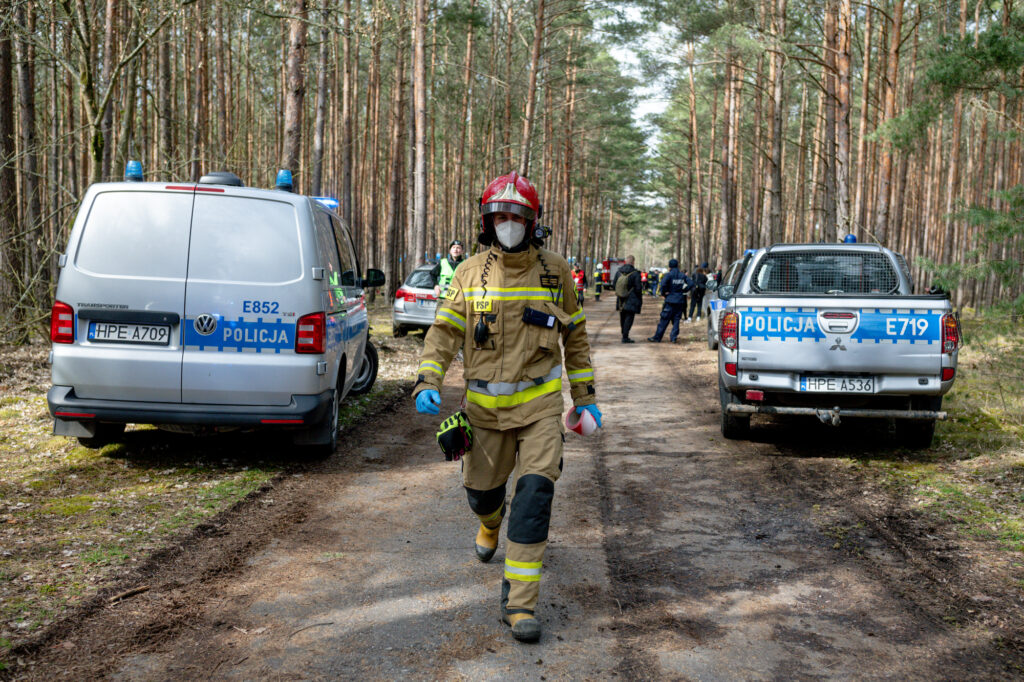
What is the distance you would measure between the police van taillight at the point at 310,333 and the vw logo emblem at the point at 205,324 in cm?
61

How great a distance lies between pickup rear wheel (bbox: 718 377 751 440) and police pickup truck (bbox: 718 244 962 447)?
13 cm

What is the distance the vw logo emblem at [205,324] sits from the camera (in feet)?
20.1

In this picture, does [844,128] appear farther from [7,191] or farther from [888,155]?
[7,191]

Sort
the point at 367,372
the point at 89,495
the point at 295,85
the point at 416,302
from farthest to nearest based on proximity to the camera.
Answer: the point at 416,302 → the point at 295,85 → the point at 367,372 → the point at 89,495

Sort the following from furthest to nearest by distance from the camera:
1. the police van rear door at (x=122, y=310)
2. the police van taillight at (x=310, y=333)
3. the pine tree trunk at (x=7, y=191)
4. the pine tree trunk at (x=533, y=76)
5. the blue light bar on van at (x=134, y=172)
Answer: the pine tree trunk at (x=533, y=76) < the pine tree trunk at (x=7, y=191) < the blue light bar on van at (x=134, y=172) < the police van taillight at (x=310, y=333) < the police van rear door at (x=122, y=310)

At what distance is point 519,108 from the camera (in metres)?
40.9

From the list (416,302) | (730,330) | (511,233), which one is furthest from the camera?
(416,302)

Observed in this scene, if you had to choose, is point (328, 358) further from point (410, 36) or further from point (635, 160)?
point (635, 160)

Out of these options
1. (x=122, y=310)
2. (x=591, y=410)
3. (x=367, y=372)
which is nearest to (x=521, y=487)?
(x=591, y=410)

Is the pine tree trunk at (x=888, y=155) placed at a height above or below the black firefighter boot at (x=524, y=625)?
above

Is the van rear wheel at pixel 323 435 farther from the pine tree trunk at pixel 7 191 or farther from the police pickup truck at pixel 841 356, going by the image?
the pine tree trunk at pixel 7 191

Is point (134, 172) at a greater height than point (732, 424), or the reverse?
point (134, 172)

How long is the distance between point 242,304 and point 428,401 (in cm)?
281

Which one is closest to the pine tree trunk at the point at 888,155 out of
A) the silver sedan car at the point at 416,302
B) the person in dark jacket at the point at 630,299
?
the person in dark jacket at the point at 630,299
